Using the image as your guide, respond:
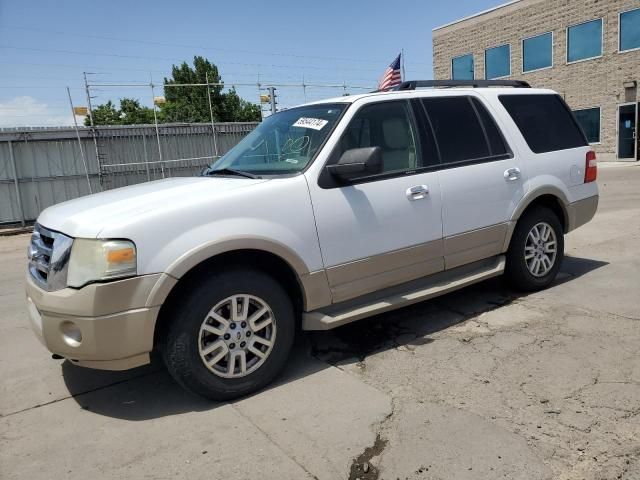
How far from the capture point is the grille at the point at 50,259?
310 centimetres

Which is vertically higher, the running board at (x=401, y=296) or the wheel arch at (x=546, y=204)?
the wheel arch at (x=546, y=204)

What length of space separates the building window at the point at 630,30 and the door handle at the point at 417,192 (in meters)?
22.8

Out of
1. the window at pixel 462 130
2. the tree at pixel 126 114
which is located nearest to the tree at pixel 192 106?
the tree at pixel 126 114

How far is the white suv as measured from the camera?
10.0ft

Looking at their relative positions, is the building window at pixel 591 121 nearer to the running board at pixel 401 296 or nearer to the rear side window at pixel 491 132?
the rear side window at pixel 491 132

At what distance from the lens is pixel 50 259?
3.22 meters

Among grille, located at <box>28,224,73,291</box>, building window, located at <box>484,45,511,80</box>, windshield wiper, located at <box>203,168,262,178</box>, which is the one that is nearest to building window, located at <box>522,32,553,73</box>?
building window, located at <box>484,45,511,80</box>

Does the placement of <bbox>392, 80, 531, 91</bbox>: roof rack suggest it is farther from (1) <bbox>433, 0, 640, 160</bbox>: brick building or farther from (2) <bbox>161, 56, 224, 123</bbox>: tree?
(1) <bbox>433, 0, 640, 160</bbox>: brick building

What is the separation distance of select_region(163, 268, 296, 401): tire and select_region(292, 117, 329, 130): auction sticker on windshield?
4.03ft

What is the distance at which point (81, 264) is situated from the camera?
118 inches

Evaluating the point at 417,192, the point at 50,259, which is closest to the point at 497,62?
the point at 417,192

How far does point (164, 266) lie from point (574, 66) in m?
26.1

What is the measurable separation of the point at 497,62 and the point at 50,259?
2859 centimetres

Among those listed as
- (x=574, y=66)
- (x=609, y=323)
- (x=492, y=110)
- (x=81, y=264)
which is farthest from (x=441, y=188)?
(x=574, y=66)
